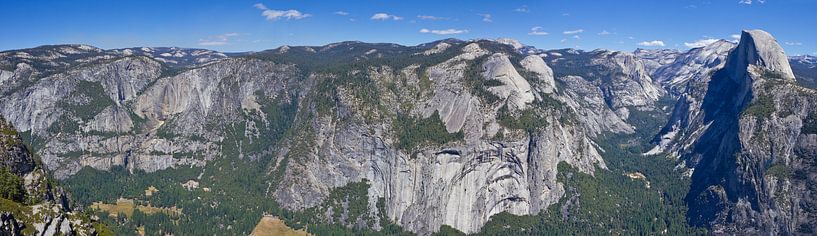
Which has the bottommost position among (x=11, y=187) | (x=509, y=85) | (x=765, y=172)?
(x=765, y=172)

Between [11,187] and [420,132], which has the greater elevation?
[11,187]

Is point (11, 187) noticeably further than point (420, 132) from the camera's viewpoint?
No

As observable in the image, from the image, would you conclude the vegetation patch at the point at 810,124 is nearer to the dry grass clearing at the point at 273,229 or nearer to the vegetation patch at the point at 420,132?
the vegetation patch at the point at 420,132

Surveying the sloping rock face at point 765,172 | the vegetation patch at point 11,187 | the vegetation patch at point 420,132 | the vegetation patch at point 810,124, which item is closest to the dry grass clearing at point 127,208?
the vegetation patch at point 420,132

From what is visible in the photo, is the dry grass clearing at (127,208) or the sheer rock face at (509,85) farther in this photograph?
the sheer rock face at (509,85)

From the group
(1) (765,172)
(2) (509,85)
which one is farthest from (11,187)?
(1) (765,172)

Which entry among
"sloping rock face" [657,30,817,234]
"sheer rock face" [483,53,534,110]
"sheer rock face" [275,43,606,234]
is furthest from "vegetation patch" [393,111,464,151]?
"sloping rock face" [657,30,817,234]

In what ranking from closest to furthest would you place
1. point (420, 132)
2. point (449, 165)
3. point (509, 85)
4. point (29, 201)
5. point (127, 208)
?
point (29, 201)
point (449, 165)
point (127, 208)
point (420, 132)
point (509, 85)

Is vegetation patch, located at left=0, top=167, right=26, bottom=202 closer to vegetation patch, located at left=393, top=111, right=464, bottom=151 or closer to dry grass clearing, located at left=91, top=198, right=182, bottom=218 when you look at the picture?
dry grass clearing, located at left=91, top=198, right=182, bottom=218

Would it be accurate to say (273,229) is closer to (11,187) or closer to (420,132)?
(420,132)
